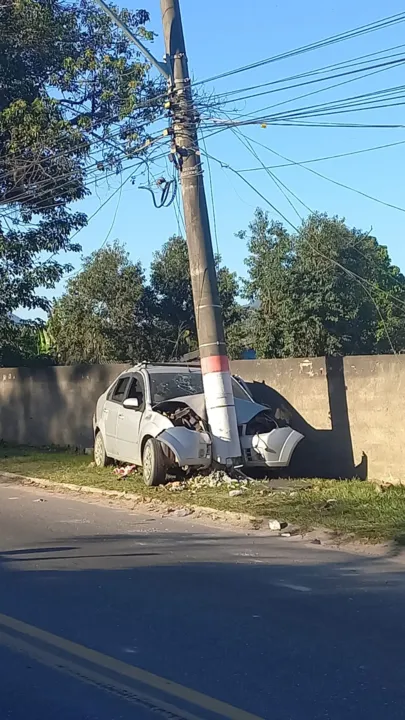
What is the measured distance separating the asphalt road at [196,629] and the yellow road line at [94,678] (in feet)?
0.03

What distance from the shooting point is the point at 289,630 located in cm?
641

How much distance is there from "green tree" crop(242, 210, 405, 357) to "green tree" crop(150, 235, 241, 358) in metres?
3.67

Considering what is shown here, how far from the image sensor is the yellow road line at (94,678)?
495cm

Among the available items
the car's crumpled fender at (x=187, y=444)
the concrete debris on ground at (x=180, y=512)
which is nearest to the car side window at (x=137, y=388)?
the car's crumpled fender at (x=187, y=444)

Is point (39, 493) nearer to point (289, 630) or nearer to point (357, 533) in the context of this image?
point (357, 533)

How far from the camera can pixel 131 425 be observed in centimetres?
1442

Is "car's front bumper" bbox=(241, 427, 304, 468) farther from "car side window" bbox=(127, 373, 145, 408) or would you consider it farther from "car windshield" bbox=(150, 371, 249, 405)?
"car side window" bbox=(127, 373, 145, 408)

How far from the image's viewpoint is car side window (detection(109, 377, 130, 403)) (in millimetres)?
15406

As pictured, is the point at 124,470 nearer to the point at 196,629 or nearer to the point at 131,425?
the point at 131,425

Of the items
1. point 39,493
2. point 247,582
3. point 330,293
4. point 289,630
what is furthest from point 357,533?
point 330,293

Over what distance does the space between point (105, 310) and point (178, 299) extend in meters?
2.49

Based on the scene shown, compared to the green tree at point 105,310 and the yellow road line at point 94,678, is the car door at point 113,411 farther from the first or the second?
the green tree at point 105,310

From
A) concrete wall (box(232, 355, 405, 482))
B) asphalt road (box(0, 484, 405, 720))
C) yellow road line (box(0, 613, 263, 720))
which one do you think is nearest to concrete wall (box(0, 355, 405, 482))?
concrete wall (box(232, 355, 405, 482))

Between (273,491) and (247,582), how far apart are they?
4.57 meters
